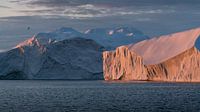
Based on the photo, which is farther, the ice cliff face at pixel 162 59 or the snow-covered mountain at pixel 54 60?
the snow-covered mountain at pixel 54 60

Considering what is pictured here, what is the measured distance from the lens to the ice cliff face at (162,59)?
71.6m

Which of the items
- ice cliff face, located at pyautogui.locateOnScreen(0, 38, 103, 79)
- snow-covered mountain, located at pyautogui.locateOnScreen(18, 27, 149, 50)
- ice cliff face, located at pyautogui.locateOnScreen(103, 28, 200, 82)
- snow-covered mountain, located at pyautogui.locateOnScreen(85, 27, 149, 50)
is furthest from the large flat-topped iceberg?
snow-covered mountain, located at pyautogui.locateOnScreen(85, 27, 149, 50)

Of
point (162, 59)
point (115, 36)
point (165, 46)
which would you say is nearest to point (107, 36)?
point (115, 36)

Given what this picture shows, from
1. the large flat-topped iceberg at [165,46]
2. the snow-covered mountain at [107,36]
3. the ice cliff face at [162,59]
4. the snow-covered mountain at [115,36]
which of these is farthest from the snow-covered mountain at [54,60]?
the large flat-topped iceberg at [165,46]

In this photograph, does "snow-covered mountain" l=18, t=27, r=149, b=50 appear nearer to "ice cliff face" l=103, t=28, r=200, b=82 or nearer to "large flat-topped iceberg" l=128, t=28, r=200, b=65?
"ice cliff face" l=103, t=28, r=200, b=82

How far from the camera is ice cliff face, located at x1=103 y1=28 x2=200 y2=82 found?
71.6 meters

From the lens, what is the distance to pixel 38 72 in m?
117

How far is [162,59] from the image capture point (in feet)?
251

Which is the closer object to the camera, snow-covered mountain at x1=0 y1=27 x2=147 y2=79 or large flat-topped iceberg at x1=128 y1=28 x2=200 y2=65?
large flat-topped iceberg at x1=128 y1=28 x2=200 y2=65

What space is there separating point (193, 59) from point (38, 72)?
52906 millimetres

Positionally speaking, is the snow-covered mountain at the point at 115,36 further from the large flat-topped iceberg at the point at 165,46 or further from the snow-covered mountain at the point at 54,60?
the large flat-topped iceberg at the point at 165,46

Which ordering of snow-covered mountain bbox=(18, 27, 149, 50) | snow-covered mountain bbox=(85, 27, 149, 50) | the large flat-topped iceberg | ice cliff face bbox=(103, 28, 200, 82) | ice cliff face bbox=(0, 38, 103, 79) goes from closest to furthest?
ice cliff face bbox=(103, 28, 200, 82) → the large flat-topped iceberg → ice cliff face bbox=(0, 38, 103, 79) → snow-covered mountain bbox=(18, 27, 149, 50) → snow-covered mountain bbox=(85, 27, 149, 50)

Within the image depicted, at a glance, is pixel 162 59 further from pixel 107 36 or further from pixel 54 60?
pixel 107 36

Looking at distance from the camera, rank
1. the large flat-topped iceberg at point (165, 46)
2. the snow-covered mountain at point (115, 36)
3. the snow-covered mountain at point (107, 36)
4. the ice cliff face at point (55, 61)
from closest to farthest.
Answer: the large flat-topped iceberg at point (165, 46) < the ice cliff face at point (55, 61) < the snow-covered mountain at point (107, 36) < the snow-covered mountain at point (115, 36)
